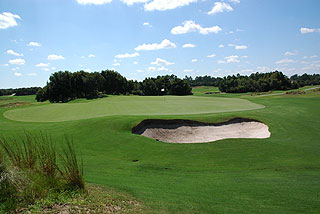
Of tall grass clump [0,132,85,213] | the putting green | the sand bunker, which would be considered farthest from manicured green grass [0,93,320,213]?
the putting green

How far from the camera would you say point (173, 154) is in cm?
1327

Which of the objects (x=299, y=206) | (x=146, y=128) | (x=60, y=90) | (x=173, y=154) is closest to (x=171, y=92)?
(x=60, y=90)

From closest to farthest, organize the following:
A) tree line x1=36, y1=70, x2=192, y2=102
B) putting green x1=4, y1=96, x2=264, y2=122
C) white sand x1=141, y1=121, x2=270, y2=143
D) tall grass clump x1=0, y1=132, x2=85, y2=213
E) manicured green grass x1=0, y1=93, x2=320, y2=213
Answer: tall grass clump x1=0, y1=132, x2=85, y2=213 → manicured green grass x1=0, y1=93, x2=320, y2=213 → white sand x1=141, y1=121, x2=270, y2=143 → putting green x1=4, y1=96, x2=264, y2=122 → tree line x1=36, y1=70, x2=192, y2=102

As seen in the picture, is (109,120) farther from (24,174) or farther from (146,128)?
(24,174)

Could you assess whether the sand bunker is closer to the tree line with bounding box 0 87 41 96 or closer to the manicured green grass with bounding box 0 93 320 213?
the manicured green grass with bounding box 0 93 320 213

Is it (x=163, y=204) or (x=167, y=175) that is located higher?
(x=163, y=204)

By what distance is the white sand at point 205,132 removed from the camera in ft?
62.2

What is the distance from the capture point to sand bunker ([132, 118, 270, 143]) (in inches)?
750

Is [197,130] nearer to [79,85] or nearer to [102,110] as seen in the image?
[102,110]

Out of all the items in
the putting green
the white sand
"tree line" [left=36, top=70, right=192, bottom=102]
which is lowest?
the white sand

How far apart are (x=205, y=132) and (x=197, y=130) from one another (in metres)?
0.78

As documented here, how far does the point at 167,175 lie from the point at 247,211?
175 inches

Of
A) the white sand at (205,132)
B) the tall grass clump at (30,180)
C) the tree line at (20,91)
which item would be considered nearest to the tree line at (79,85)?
the white sand at (205,132)

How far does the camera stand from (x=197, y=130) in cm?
2042
